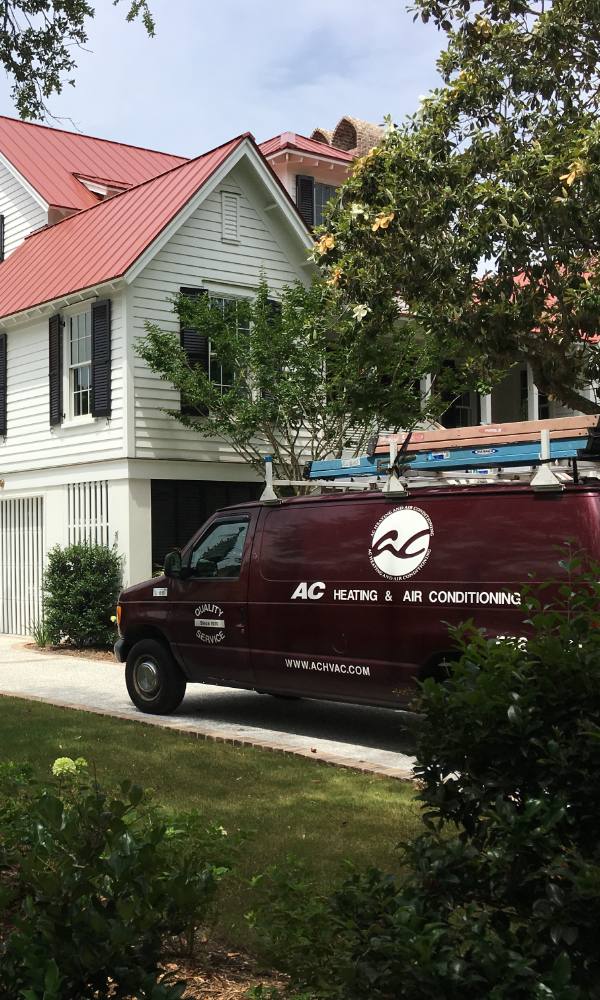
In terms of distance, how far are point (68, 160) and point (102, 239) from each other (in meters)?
6.26

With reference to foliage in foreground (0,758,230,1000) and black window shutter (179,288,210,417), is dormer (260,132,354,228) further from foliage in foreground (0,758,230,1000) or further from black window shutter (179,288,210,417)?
foliage in foreground (0,758,230,1000)

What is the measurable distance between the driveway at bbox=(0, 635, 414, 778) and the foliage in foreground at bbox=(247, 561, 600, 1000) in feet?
12.9

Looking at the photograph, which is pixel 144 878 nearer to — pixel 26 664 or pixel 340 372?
pixel 26 664

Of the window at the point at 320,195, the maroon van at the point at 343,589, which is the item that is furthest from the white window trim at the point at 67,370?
the maroon van at the point at 343,589

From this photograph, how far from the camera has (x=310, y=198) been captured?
2291cm

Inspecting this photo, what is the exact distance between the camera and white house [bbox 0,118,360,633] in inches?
701

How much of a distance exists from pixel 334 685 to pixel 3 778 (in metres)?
5.16

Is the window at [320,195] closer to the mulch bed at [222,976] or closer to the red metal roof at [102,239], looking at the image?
the red metal roof at [102,239]

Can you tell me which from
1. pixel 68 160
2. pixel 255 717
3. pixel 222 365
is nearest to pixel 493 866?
pixel 255 717

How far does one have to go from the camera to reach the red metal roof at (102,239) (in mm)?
18062

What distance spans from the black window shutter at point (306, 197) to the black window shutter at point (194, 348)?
498cm

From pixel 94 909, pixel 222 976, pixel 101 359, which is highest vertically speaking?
pixel 101 359

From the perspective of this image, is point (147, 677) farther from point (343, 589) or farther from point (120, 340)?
point (120, 340)

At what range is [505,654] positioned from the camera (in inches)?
128
